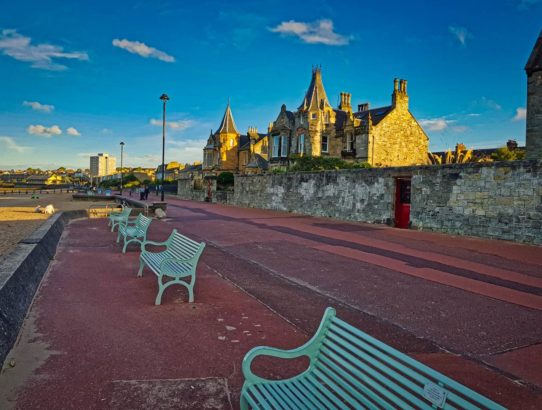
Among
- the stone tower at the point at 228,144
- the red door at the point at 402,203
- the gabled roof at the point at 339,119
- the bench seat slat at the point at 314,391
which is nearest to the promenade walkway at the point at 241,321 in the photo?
the bench seat slat at the point at 314,391

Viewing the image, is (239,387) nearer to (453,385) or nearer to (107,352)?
(107,352)

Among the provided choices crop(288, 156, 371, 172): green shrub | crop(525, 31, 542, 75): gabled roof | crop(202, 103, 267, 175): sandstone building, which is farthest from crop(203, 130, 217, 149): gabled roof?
crop(525, 31, 542, 75): gabled roof

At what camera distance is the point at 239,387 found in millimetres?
3326

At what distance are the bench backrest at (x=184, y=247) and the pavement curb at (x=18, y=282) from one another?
7.15 ft

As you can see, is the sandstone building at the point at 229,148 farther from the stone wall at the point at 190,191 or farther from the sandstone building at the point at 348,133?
the sandstone building at the point at 348,133

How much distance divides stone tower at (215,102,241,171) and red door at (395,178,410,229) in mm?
47360

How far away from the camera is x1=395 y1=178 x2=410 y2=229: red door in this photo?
16688mm

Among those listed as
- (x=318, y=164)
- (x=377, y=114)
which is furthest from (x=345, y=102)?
(x=318, y=164)

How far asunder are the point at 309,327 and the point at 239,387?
5.36 ft

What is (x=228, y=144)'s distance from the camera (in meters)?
63.3

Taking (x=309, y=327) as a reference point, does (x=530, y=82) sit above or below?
above

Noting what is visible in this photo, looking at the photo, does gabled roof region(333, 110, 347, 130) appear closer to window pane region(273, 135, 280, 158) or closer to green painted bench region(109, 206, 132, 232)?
window pane region(273, 135, 280, 158)

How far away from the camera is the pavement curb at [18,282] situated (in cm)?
407

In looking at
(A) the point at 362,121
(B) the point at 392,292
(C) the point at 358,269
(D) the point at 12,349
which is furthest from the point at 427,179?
(A) the point at 362,121
